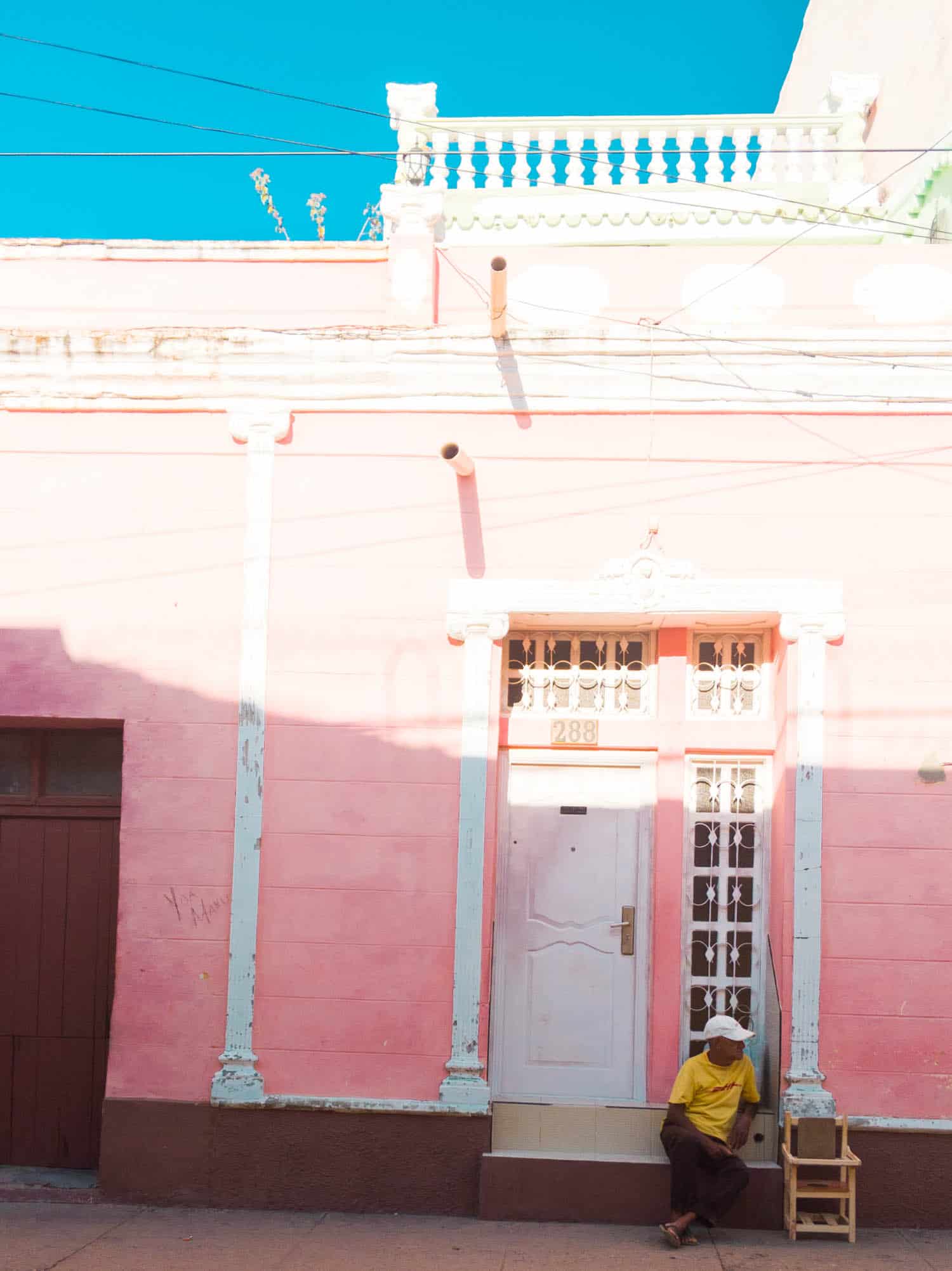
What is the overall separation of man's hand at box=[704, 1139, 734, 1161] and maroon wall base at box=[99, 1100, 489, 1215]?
1.06 meters

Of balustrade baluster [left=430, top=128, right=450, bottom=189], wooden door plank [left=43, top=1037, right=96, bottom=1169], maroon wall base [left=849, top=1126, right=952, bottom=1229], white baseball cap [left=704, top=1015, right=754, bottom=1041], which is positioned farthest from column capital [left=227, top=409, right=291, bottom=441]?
maroon wall base [left=849, top=1126, right=952, bottom=1229]

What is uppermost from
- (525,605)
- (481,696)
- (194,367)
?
(194,367)

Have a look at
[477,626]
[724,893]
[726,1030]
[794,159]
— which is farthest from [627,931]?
[794,159]

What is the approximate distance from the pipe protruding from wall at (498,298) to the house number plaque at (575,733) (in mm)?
2000

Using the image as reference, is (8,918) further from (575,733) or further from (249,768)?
(575,733)

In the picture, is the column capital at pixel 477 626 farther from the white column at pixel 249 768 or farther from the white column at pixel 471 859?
the white column at pixel 249 768

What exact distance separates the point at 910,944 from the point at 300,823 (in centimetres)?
300

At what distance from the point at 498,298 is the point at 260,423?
139 centimetres

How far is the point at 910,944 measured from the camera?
623 cm

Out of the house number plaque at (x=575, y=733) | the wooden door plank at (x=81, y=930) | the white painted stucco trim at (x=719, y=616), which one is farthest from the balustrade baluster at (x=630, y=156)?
the wooden door plank at (x=81, y=930)

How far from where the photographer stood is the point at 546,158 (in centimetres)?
721

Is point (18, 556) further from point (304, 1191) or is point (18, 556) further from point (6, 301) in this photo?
point (304, 1191)

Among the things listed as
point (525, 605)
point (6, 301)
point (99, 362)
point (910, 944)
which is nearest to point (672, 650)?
point (525, 605)

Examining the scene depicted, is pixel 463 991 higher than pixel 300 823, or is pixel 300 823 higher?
pixel 300 823
